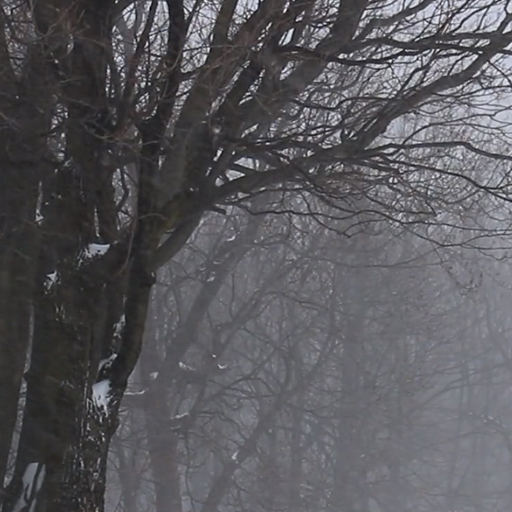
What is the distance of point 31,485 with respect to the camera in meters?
5.91

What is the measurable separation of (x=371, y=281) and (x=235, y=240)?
532 cm

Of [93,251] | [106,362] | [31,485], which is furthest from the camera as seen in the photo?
[106,362]

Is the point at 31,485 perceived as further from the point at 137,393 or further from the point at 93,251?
the point at 137,393

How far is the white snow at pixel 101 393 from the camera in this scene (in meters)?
6.04

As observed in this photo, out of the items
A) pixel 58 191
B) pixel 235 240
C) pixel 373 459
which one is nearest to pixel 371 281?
pixel 373 459

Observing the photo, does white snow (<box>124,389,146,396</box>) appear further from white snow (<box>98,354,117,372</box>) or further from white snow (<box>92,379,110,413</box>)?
white snow (<box>92,379,110,413</box>)

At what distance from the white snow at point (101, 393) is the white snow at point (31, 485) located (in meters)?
0.49

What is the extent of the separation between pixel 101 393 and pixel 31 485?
0.67m

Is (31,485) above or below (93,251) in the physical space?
below

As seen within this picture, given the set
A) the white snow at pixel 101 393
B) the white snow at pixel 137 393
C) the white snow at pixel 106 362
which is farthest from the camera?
the white snow at pixel 137 393

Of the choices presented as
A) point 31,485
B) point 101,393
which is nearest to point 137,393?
point 101,393

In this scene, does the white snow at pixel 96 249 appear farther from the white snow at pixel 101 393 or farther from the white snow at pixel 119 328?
the white snow at pixel 101 393

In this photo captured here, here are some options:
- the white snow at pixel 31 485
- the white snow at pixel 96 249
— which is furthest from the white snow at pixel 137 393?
the white snow at pixel 96 249

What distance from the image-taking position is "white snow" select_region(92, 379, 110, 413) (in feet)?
19.8
